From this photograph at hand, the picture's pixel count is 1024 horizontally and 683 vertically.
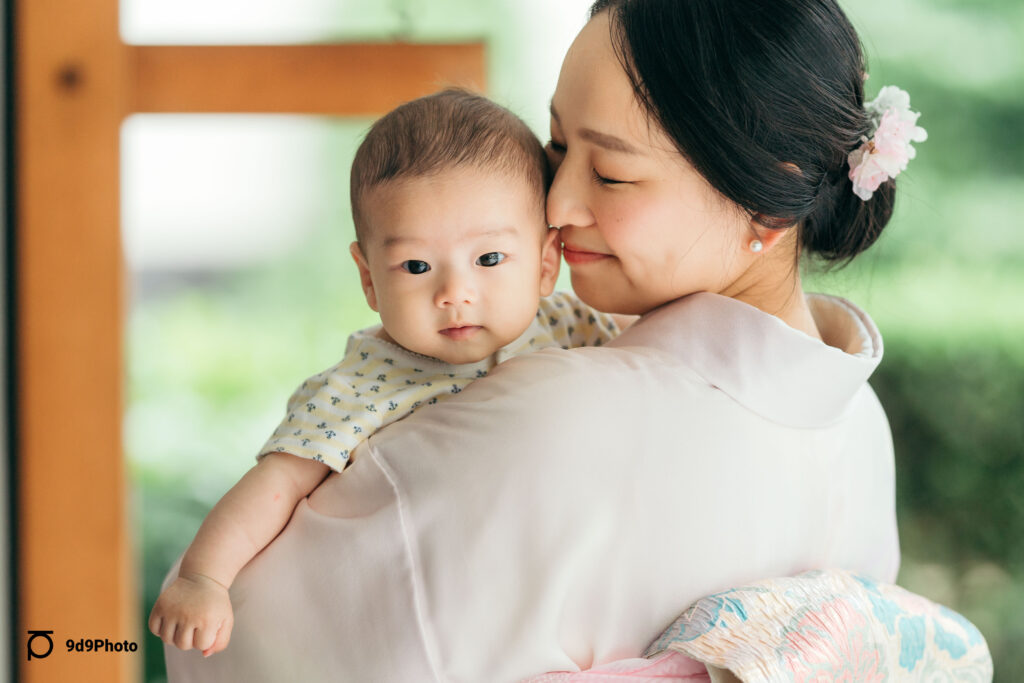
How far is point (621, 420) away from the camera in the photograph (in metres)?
0.82

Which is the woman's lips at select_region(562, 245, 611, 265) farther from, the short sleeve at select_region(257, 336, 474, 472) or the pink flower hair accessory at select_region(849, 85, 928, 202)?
the pink flower hair accessory at select_region(849, 85, 928, 202)

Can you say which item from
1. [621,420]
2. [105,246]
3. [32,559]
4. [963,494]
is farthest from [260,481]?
[963,494]

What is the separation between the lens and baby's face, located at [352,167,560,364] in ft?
3.03

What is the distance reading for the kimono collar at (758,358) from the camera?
2.96 feet

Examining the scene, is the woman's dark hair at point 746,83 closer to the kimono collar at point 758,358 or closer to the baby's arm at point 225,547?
the kimono collar at point 758,358

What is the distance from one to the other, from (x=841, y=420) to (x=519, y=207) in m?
0.42

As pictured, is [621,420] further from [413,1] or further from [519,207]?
[413,1]

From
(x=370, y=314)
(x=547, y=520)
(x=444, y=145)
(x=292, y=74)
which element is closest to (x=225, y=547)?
(x=547, y=520)

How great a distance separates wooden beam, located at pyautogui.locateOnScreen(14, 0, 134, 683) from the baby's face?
121 cm

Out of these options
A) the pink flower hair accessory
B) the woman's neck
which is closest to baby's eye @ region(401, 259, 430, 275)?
the woman's neck

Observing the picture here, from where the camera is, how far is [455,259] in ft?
3.05

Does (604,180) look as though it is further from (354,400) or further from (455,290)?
(354,400)

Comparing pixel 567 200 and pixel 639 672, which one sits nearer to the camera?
pixel 639 672

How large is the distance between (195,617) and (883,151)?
0.85 metres
